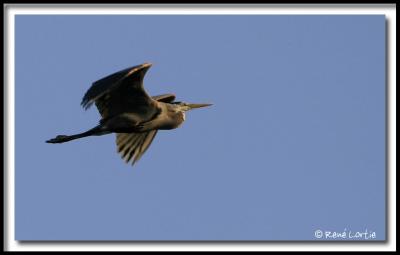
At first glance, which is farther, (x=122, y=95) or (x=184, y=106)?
(x=184, y=106)

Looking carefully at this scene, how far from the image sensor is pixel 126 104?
52.9 feet

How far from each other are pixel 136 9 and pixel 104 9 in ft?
1.78

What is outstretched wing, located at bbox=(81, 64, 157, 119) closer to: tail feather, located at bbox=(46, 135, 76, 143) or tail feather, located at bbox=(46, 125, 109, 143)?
tail feather, located at bbox=(46, 125, 109, 143)

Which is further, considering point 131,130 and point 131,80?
point 131,130

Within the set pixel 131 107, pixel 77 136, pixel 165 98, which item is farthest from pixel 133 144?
pixel 131 107

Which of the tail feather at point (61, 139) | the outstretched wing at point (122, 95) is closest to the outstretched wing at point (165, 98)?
the outstretched wing at point (122, 95)

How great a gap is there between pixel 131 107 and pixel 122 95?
1.11ft

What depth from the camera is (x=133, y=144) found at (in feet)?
59.2

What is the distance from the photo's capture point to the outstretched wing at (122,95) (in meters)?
14.8

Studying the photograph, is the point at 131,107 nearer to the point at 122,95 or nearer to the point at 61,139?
the point at 122,95

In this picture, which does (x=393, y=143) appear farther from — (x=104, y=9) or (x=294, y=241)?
(x=104, y=9)

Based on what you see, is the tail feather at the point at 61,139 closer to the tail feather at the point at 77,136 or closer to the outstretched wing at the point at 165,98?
the tail feather at the point at 77,136

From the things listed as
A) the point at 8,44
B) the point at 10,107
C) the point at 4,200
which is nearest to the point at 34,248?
the point at 4,200

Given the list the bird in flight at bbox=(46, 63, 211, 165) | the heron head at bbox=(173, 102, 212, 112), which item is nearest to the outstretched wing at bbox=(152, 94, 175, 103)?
the bird in flight at bbox=(46, 63, 211, 165)
